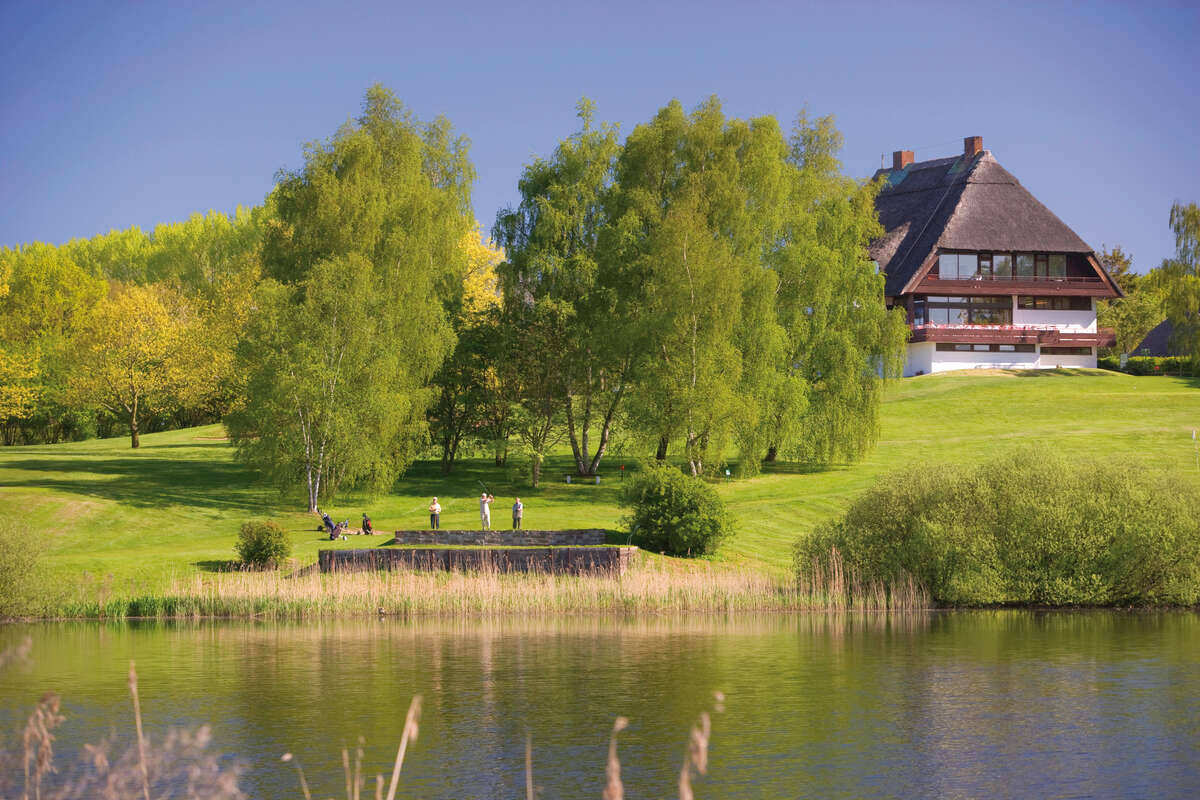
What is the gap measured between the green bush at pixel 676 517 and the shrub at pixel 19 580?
18842mm

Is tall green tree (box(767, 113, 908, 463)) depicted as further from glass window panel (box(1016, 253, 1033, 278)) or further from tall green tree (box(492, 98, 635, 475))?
glass window panel (box(1016, 253, 1033, 278))

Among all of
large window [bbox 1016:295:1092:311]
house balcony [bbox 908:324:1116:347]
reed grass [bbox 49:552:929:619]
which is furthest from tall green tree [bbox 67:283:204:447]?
large window [bbox 1016:295:1092:311]

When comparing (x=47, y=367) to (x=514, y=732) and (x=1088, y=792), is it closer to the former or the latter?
(x=514, y=732)

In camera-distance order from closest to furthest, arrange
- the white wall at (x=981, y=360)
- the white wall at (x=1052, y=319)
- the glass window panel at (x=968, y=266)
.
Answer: the white wall at (x=981, y=360)
the glass window panel at (x=968, y=266)
the white wall at (x=1052, y=319)

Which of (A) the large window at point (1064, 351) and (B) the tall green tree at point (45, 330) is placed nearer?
(B) the tall green tree at point (45, 330)

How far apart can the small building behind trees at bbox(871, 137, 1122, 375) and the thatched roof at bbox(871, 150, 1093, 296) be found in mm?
72

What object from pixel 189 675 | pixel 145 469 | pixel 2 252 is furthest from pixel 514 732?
pixel 2 252

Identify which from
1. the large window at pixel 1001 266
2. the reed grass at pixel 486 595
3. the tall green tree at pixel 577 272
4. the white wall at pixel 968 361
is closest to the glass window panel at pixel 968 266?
the large window at pixel 1001 266

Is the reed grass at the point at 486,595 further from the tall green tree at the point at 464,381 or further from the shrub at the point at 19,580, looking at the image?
the tall green tree at the point at 464,381

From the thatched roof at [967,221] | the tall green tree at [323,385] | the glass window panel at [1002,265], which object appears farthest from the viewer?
the glass window panel at [1002,265]

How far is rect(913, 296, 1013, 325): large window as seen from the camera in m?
89.7

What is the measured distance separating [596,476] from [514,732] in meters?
39.8

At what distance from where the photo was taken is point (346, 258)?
5847 cm

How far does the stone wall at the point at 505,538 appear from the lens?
4425 cm
